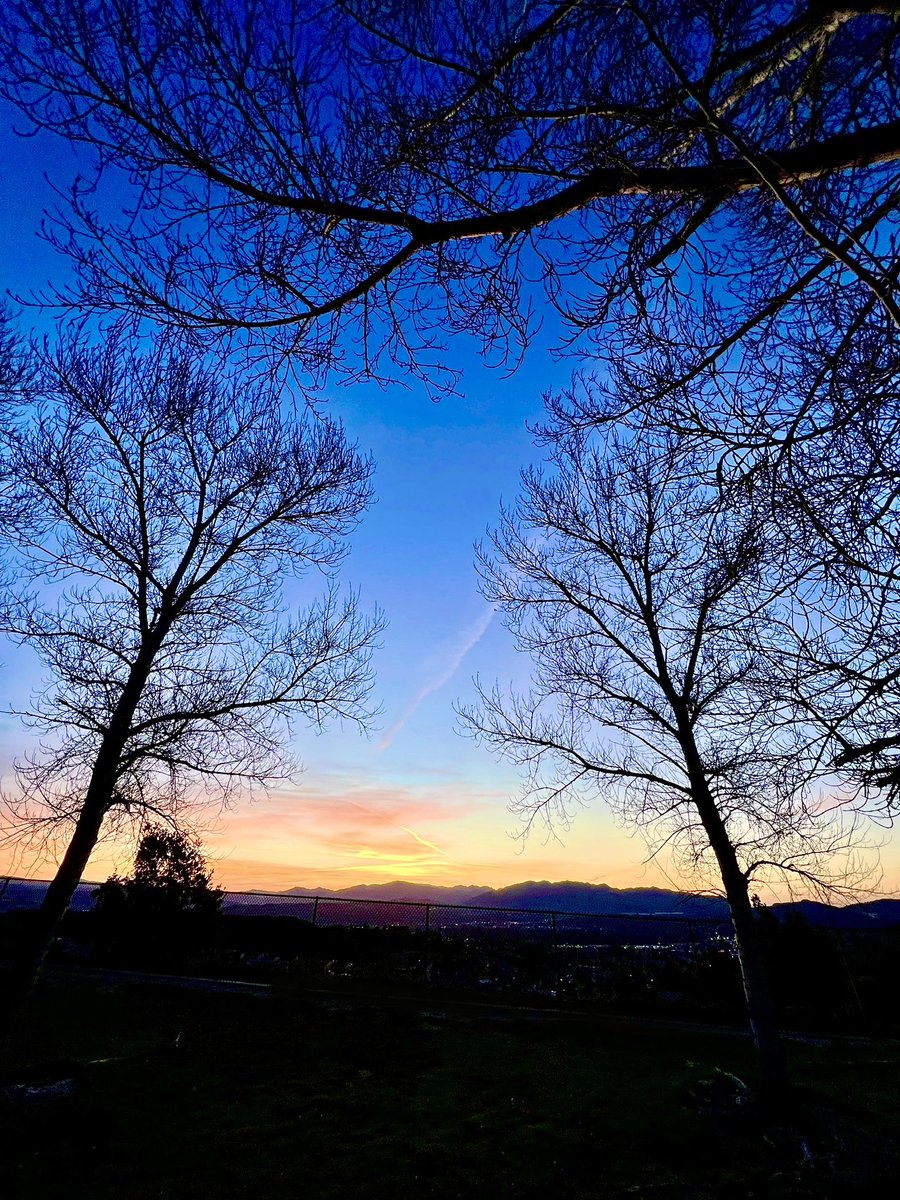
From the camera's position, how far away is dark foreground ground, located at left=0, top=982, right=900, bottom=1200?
5.49m

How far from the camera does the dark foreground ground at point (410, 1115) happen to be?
5492mm

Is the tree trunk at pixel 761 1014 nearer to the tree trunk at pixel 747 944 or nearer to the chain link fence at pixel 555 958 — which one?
the tree trunk at pixel 747 944

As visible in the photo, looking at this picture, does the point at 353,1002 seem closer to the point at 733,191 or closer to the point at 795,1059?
the point at 795,1059

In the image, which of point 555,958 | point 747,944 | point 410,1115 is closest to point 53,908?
point 410,1115

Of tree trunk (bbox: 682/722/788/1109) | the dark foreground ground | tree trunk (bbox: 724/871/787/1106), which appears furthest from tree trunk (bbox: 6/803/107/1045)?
tree trunk (bbox: 724/871/787/1106)

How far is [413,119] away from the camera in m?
3.49

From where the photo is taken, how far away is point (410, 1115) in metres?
7.09

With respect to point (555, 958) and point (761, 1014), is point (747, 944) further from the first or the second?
point (555, 958)

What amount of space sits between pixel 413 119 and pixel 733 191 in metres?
1.79

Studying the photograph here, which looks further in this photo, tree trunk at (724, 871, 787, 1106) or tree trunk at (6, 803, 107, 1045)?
tree trunk at (724, 871, 787, 1106)

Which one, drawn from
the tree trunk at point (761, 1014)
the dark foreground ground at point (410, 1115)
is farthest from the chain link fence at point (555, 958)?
the tree trunk at point (761, 1014)

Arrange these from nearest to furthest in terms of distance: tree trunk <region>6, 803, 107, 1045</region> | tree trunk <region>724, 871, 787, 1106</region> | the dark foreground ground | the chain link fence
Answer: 1. the dark foreground ground
2. tree trunk <region>6, 803, 107, 1045</region>
3. tree trunk <region>724, 871, 787, 1106</region>
4. the chain link fence

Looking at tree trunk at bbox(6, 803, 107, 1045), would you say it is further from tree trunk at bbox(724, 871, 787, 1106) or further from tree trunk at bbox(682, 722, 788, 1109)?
tree trunk at bbox(724, 871, 787, 1106)

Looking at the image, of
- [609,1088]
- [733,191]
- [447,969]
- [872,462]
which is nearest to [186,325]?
[733,191]
